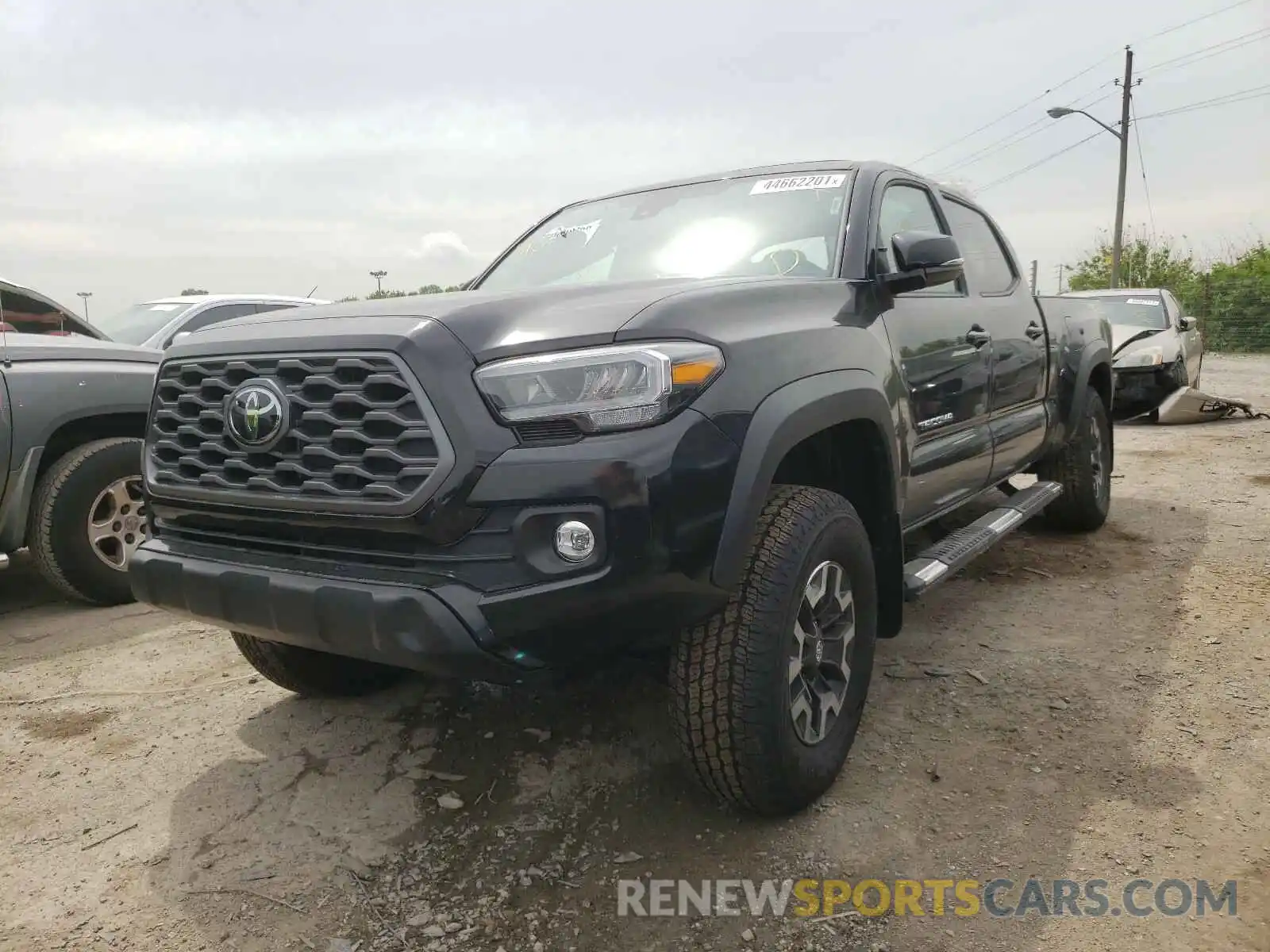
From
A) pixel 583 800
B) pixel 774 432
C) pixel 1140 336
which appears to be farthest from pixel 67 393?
pixel 1140 336

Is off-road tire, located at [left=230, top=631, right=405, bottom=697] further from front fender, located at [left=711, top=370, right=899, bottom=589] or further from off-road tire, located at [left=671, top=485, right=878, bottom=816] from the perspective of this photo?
front fender, located at [left=711, top=370, right=899, bottom=589]

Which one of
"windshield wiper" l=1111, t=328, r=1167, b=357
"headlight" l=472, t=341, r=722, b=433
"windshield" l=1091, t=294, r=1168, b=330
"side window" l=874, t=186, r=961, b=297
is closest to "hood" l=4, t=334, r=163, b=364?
"headlight" l=472, t=341, r=722, b=433

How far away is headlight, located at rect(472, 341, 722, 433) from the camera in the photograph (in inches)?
78.5

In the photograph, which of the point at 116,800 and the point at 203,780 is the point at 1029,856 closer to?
the point at 203,780

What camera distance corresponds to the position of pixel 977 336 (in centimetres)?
360

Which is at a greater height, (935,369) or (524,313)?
(524,313)

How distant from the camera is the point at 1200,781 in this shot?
256cm

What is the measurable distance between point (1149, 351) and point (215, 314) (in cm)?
916

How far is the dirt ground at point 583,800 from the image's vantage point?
2066mm

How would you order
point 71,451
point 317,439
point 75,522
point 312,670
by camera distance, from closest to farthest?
point 317,439 < point 312,670 < point 75,522 < point 71,451

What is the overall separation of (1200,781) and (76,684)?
3748 mm

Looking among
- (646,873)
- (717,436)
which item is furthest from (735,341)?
(646,873)

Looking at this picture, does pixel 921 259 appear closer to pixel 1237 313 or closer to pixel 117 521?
pixel 117 521

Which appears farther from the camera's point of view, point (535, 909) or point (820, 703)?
point (820, 703)
